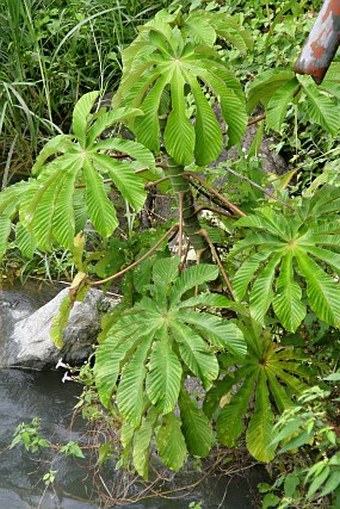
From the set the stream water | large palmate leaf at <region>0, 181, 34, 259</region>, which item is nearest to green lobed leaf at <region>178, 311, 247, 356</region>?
large palmate leaf at <region>0, 181, 34, 259</region>

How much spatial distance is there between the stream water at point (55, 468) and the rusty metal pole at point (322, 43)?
196 cm

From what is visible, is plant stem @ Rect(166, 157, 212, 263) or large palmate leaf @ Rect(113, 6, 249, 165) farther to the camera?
plant stem @ Rect(166, 157, 212, 263)

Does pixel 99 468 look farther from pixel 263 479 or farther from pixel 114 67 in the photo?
pixel 114 67

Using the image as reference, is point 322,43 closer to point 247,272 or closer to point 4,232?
point 247,272

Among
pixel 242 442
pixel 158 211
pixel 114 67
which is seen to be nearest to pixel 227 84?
pixel 242 442

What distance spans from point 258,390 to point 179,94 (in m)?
0.80

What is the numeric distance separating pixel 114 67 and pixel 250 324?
10.2 ft

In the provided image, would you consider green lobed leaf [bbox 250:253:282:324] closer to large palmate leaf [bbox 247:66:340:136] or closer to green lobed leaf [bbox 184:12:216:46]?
large palmate leaf [bbox 247:66:340:136]

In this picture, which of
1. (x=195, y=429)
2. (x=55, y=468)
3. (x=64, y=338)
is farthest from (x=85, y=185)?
(x=64, y=338)

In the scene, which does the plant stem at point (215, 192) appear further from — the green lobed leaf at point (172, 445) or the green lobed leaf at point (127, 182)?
the green lobed leaf at point (172, 445)

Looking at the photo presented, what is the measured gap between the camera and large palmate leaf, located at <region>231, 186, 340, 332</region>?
191 centimetres

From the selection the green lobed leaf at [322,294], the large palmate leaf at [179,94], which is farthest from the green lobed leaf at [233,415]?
the large palmate leaf at [179,94]

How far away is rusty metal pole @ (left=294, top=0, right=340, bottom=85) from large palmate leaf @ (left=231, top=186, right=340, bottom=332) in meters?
0.66

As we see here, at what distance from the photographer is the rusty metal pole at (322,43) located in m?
1.26
